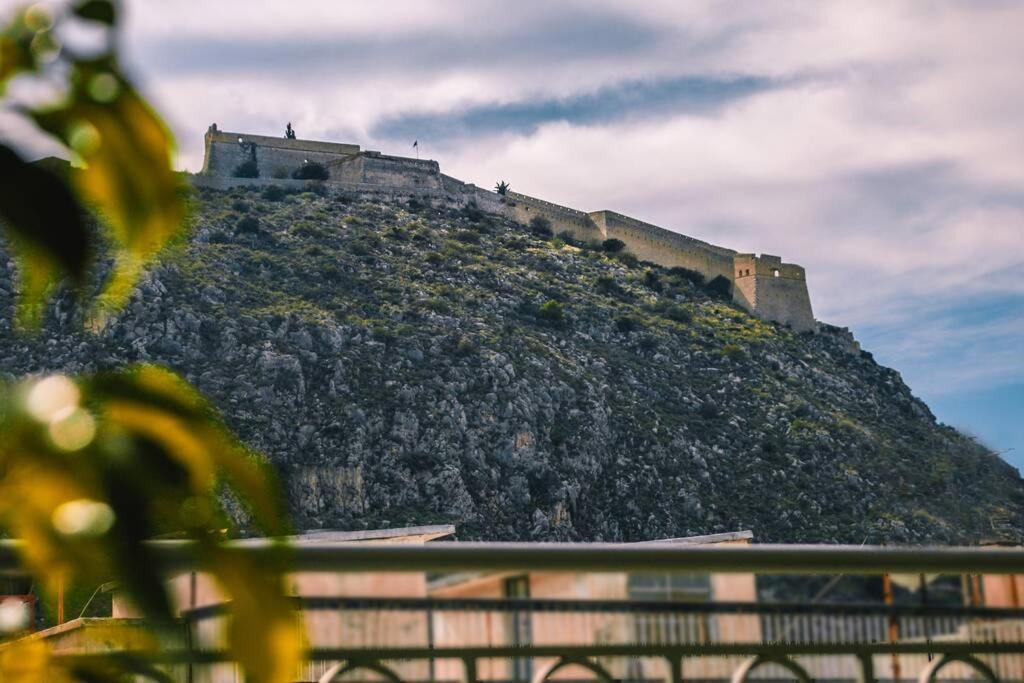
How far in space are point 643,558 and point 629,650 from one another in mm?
152

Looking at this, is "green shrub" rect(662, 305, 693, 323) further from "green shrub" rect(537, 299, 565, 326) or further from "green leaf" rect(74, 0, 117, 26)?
"green leaf" rect(74, 0, 117, 26)

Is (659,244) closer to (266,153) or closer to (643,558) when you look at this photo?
(266,153)

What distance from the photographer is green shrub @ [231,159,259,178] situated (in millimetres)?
53594

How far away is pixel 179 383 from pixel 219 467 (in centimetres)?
6

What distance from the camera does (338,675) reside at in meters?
1.94

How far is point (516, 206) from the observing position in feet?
184

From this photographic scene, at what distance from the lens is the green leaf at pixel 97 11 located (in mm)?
721

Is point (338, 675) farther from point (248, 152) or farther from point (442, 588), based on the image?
point (248, 152)

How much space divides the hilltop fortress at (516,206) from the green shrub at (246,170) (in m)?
0.04

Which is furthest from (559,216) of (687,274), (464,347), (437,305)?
(464,347)

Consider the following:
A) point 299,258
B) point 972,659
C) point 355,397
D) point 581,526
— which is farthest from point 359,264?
point 972,659

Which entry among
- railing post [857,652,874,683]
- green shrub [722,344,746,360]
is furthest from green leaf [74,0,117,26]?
green shrub [722,344,746,360]

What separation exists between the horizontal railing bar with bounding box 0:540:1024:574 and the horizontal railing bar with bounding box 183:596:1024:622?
5 cm

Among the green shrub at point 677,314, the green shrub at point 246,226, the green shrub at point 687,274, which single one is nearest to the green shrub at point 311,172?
the green shrub at point 246,226
